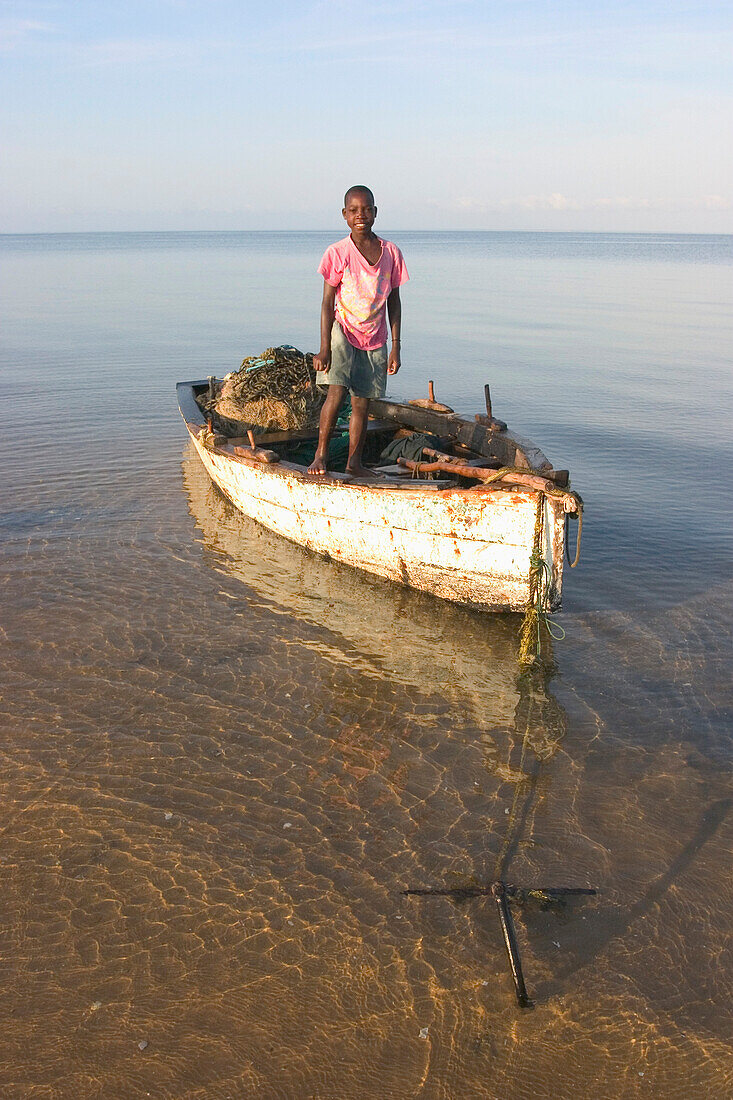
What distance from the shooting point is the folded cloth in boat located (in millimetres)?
7588

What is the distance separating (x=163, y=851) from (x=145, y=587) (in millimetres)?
3186

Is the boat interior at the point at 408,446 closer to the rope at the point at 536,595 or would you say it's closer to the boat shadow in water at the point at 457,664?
the rope at the point at 536,595

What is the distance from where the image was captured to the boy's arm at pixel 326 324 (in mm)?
6422

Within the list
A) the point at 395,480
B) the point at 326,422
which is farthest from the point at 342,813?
the point at 326,422

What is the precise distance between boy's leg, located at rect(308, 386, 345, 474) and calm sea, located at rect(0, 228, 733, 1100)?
0.90 metres

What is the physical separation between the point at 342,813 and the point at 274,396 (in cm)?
558

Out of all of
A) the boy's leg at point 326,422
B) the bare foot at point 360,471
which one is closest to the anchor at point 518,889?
the bare foot at point 360,471

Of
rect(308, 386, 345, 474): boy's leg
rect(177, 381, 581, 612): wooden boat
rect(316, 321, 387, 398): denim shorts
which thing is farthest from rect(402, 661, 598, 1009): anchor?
rect(316, 321, 387, 398): denim shorts

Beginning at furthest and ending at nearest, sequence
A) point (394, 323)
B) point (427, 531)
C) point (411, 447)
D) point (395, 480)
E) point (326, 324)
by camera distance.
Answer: point (411, 447)
point (394, 323)
point (326, 324)
point (395, 480)
point (427, 531)

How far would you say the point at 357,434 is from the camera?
23.2ft

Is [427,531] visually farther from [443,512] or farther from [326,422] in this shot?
[326,422]

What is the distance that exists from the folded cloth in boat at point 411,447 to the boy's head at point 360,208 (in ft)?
6.77

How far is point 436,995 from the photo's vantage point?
317 cm

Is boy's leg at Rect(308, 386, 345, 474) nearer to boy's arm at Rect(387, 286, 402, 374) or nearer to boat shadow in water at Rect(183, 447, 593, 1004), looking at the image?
boy's arm at Rect(387, 286, 402, 374)
